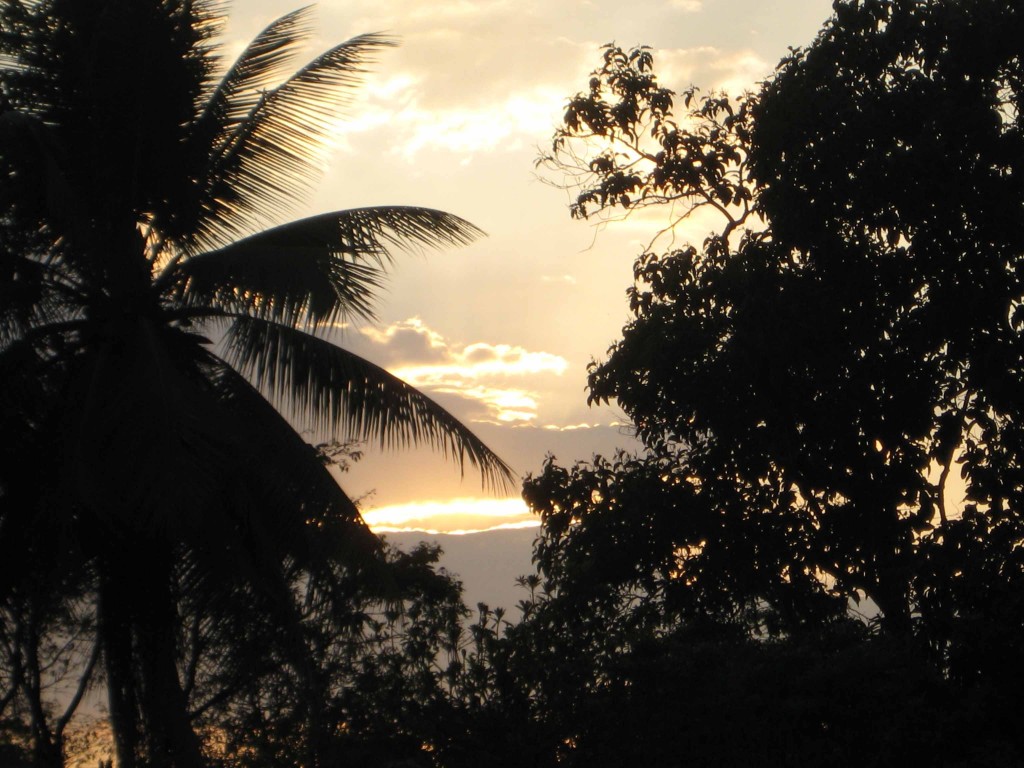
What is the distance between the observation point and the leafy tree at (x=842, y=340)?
12164 millimetres

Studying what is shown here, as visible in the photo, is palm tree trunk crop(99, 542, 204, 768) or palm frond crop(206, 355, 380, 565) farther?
palm tree trunk crop(99, 542, 204, 768)

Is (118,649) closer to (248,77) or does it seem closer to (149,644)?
(149,644)

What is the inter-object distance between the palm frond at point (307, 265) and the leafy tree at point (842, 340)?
313cm

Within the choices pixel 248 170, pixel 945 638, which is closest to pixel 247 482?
pixel 248 170

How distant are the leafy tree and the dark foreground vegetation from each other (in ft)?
0.10

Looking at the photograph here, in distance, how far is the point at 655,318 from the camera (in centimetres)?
1351

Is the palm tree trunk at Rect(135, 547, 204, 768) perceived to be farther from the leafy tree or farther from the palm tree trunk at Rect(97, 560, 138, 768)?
the leafy tree

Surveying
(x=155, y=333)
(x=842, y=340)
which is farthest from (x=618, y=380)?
(x=155, y=333)

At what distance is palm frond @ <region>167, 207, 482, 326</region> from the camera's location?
11172 mm

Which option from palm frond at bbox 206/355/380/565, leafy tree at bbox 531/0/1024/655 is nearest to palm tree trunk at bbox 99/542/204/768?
palm frond at bbox 206/355/380/565

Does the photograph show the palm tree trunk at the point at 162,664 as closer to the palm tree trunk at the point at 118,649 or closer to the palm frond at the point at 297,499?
the palm tree trunk at the point at 118,649

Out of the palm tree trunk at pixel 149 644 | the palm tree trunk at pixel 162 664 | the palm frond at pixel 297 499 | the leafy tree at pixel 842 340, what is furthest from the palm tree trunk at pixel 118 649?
the leafy tree at pixel 842 340

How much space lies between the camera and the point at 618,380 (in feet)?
45.6

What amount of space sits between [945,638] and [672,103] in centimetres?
870
